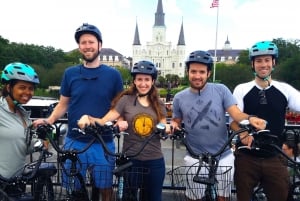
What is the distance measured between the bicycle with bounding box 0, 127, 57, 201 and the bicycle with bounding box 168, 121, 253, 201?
1066mm

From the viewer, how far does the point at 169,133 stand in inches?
125

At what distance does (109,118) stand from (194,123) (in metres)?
0.81

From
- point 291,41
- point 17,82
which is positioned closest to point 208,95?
point 17,82

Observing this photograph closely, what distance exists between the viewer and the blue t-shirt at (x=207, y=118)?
3463mm

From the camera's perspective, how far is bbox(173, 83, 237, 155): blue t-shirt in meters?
3.46

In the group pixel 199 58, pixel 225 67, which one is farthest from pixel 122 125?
pixel 225 67

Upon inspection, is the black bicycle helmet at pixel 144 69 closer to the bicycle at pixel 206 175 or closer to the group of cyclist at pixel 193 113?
the group of cyclist at pixel 193 113

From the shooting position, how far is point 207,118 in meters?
3.46

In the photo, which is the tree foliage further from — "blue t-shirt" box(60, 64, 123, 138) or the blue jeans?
the blue jeans

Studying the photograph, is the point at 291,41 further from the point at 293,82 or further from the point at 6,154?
the point at 6,154

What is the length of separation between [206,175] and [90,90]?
146cm

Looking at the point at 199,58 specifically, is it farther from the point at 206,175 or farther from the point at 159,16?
the point at 159,16

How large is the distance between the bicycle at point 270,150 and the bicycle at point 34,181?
A: 174 centimetres

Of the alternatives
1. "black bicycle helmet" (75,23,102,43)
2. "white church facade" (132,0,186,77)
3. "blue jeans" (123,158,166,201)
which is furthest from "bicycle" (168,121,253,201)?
"white church facade" (132,0,186,77)
